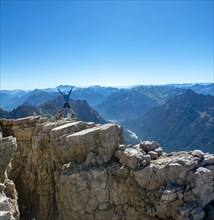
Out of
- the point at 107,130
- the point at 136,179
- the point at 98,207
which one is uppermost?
the point at 107,130

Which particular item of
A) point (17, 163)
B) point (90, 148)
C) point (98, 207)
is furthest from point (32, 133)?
point (98, 207)

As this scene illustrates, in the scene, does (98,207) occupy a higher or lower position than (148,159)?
lower

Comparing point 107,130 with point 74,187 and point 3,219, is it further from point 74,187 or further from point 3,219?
point 3,219

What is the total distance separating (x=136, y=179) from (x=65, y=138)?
39.9 feet

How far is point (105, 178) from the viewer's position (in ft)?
140

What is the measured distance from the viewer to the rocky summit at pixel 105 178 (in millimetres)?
38344

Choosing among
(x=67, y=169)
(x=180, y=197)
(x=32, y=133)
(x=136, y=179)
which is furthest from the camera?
(x=32, y=133)

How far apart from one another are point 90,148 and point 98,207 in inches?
320

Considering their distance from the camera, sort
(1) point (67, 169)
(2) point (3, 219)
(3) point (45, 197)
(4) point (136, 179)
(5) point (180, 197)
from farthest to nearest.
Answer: (3) point (45, 197)
(1) point (67, 169)
(4) point (136, 179)
(5) point (180, 197)
(2) point (3, 219)

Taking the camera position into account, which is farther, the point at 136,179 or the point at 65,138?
the point at 65,138

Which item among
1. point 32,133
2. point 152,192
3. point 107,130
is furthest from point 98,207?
point 32,133

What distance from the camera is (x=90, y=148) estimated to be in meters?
45.4

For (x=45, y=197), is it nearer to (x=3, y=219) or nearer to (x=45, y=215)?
(x=45, y=215)

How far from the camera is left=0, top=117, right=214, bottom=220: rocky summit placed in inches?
1510
